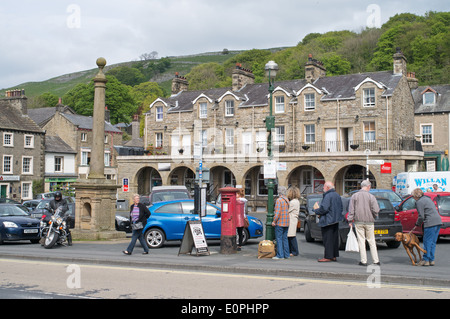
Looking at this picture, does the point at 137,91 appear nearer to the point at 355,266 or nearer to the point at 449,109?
the point at 449,109

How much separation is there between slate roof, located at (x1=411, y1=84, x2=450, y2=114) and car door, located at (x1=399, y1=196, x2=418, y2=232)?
30059 mm

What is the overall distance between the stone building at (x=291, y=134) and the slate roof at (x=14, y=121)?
10766mm

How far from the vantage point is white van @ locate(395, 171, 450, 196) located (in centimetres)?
2847

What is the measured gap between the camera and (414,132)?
44.8 metres

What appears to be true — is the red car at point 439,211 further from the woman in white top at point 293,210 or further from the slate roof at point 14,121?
the slate roof at point 14,121

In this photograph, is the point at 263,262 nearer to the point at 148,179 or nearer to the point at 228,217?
the point at 228,217

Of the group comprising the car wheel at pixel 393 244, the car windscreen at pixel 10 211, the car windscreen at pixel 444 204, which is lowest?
the car wheel at pixel 393 244

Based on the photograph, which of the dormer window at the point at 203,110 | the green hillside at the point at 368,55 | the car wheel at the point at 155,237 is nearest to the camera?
the car wheel at the point at 155,237

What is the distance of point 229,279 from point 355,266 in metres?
3.25

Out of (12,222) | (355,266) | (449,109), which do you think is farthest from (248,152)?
(355,266)

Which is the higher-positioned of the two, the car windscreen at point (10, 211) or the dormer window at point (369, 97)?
the dormer window at point (369, 97)

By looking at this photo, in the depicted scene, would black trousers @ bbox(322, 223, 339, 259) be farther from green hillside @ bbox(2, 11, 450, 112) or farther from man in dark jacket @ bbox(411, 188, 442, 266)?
green hillside @ bbox(2, 11, 450, 112)

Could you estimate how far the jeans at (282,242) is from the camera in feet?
43.0

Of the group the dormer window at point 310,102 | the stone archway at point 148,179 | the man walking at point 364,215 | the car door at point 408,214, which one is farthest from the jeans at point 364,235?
the stone archway at point 148,179
